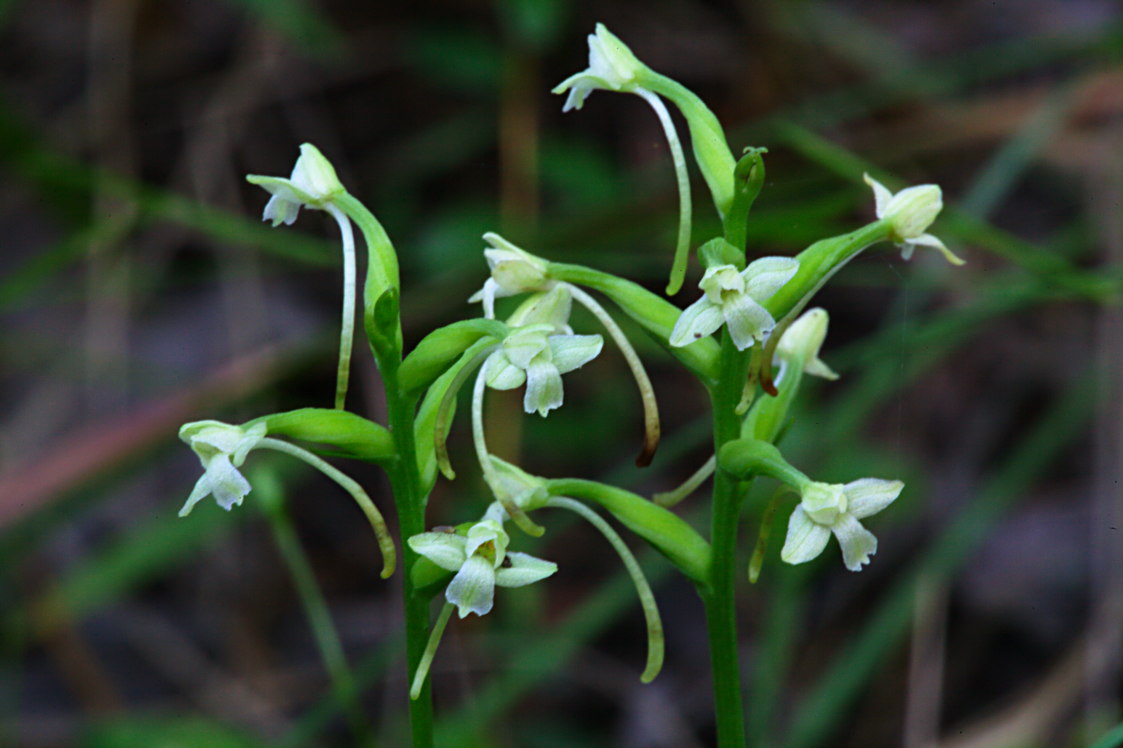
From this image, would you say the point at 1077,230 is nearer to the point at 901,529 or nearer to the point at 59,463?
the point at 901,529

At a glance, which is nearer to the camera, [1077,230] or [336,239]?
[1077,230]

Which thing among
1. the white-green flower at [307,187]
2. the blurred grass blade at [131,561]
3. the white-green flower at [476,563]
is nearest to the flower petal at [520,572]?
the white-green flower at [476,563]

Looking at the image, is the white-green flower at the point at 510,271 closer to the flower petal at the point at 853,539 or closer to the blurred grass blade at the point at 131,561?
the flower petal at the point at 853,539

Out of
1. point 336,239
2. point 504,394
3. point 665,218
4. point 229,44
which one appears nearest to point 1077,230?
point 665,218

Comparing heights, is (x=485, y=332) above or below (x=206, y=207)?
above

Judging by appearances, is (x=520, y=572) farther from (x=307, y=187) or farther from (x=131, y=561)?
(x=131, y=561)

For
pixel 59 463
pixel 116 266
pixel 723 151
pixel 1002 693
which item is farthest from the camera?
pixel 116 266

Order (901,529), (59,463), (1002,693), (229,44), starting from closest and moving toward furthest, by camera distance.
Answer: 1. (59,463)
2. (1002,693)
3. (901,529)
4. (229,44)
